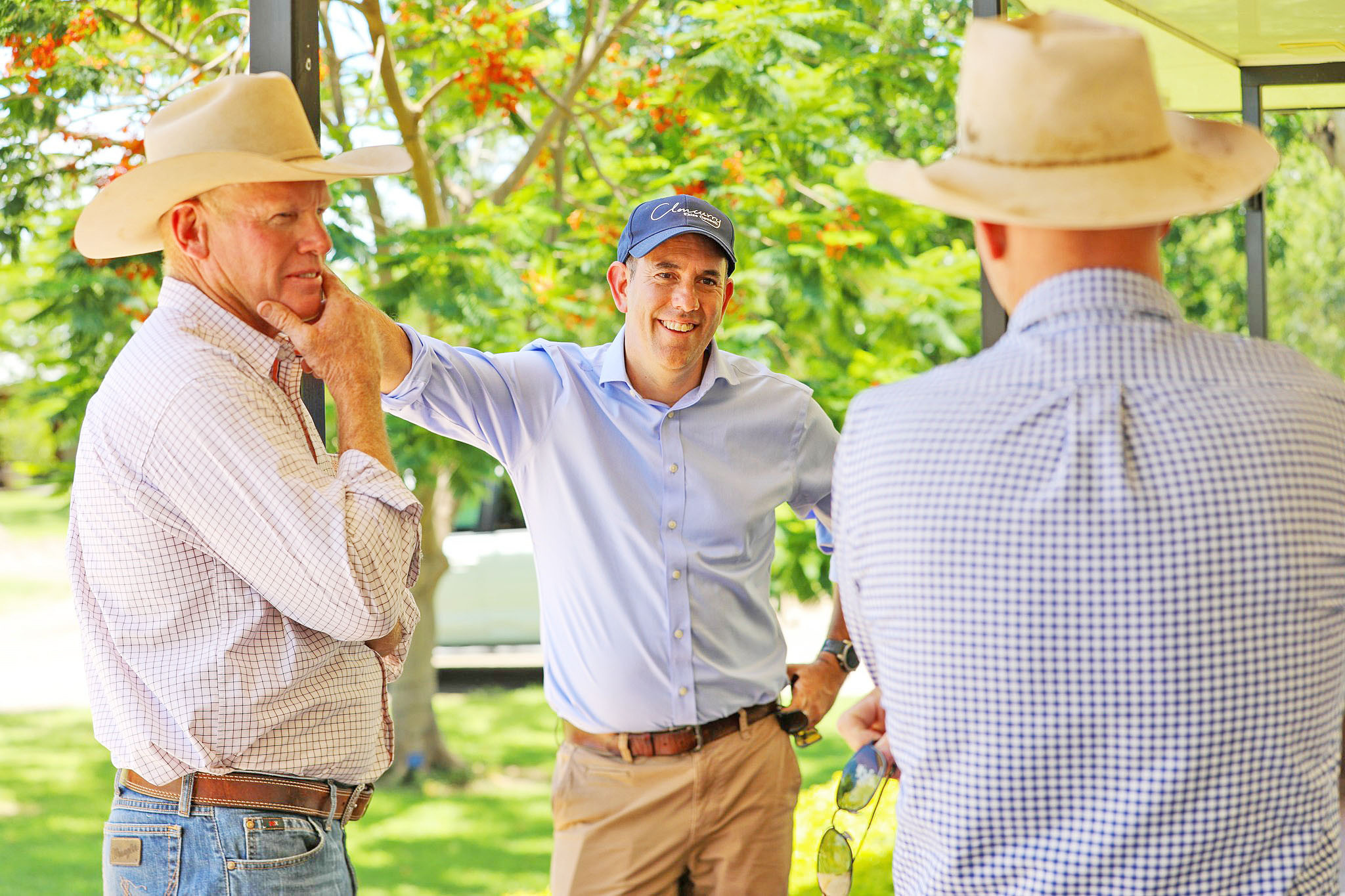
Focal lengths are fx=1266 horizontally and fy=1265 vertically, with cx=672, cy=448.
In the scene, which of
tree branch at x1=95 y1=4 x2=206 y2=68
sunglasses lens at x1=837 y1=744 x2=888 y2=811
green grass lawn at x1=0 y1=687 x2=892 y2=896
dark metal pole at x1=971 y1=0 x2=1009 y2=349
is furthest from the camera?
green grass lawn at x1=0 y1=687 x2=892 y2=896

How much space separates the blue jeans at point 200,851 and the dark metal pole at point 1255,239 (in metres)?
2.97

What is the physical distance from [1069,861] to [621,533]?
127 centimetres

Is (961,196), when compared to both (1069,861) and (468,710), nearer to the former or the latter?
(1069,861)

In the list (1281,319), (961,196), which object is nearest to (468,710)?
(1281,319)

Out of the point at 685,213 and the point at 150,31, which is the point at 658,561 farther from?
the point at 150,31

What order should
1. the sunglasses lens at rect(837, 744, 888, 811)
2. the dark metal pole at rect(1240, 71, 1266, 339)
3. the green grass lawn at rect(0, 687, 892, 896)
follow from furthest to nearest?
the green grass lawn at rect(0, 687, 892, 896)
the dark metal pole at rect(1240, 71, 1266, 339)
the sunglasses lens at rect(837, 744, 888, 811)

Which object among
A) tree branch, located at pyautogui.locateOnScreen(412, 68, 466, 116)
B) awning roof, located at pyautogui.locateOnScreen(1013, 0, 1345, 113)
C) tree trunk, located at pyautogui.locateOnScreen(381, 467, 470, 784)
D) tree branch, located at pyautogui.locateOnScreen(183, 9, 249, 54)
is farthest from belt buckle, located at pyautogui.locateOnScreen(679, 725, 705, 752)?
tree trunk, located at pyautogui.locateOnScreen(381, 467, 470, 784)

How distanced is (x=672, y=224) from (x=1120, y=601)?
4.75 feet

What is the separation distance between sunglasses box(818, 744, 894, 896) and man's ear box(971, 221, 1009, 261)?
63 centimetres

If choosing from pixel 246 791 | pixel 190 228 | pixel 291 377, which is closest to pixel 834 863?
pixel 246 791

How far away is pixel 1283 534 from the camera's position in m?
1.14

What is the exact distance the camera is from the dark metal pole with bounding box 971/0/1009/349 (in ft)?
6.48

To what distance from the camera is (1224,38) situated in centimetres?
312

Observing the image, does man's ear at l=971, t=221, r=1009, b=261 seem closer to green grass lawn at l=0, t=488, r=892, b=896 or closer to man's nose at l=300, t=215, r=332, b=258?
man's nose at l=300, t=215, r=332, b=258
